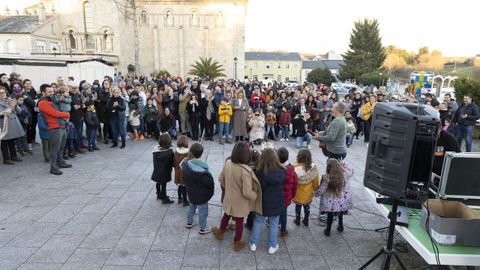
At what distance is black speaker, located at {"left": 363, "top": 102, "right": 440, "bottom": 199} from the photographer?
3.20 metres

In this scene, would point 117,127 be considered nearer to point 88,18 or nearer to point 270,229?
point 270,229

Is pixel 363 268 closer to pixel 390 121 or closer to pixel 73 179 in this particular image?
pixel 390 121

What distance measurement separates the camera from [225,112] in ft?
36.6

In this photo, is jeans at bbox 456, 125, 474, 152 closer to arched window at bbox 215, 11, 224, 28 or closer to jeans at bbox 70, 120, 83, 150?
jeans at bbox 70, 120, 83, 150

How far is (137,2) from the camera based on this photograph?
144 feet

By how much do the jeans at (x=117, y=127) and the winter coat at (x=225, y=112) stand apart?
10.2 feet

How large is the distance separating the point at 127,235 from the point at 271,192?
7.43 feet

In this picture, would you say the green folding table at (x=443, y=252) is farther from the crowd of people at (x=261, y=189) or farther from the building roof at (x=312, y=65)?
the building roof at (x=312, y=65)

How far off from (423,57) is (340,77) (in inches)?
1542

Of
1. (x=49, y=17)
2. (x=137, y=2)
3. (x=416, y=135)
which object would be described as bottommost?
(x=416, y=135)

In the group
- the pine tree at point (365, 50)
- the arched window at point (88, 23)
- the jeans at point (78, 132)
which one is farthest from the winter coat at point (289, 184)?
the pine tree at point (365, 50)

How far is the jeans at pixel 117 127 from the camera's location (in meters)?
10.3

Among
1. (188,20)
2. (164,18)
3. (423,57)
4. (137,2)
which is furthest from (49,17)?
(423,57)

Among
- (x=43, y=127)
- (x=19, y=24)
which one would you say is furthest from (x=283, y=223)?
(x=19, y=24)
